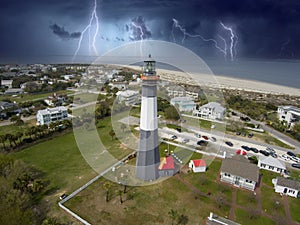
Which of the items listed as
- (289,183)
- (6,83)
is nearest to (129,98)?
(289,183)

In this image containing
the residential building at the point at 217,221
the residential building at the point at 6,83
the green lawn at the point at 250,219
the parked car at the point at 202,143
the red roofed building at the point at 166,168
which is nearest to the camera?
the residential building at the point at 217,221

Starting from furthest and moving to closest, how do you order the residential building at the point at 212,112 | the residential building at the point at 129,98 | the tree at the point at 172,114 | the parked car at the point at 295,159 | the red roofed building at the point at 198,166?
the residential building at the point at 129,98 → the residential building at the point at 212,112 → the tree at the point at 172,114 → the parked car at the point at 295,159 → the red roofed building at the point at 198,166

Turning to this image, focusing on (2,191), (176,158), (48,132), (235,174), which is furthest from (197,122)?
(2,191)

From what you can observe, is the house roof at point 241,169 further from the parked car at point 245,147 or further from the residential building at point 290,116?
the residential building at point 290,116

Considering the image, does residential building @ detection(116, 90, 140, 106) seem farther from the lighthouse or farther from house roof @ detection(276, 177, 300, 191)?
house roof @ detection(276, 177, 300, 191)

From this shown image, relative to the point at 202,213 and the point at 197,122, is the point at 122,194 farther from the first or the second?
the point at 197,122

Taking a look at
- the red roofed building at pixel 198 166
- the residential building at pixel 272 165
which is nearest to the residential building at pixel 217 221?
the red roofed building at pixel 198 166

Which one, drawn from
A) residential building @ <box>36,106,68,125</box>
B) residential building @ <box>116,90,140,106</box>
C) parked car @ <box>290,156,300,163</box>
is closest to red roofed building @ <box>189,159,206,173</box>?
parked car @ <box>290,156,300,163</box>

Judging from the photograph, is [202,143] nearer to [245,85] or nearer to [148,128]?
[148,128]
